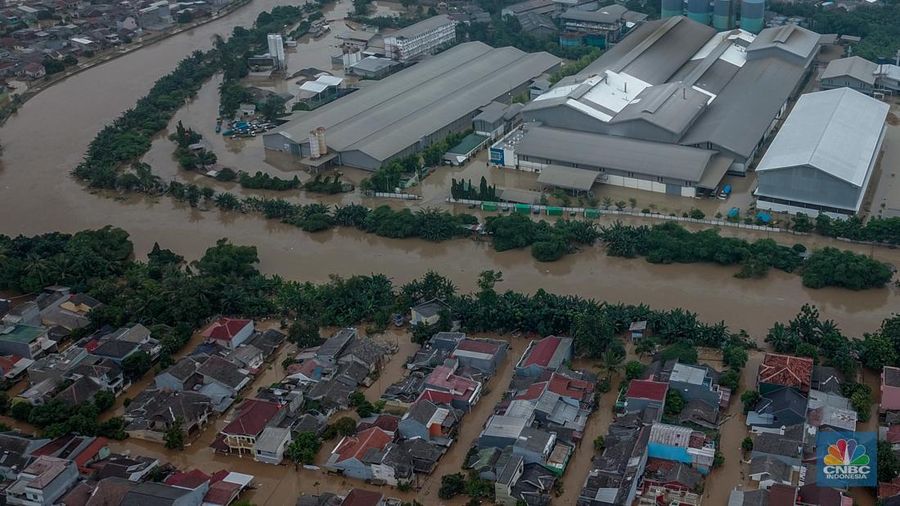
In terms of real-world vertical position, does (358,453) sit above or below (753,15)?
below

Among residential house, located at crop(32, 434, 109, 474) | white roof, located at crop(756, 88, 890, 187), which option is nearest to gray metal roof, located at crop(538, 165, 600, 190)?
white roof, located at crop(756, 88, 890, 187)

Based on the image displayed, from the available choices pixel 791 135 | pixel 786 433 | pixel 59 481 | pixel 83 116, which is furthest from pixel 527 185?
pixel 83 116

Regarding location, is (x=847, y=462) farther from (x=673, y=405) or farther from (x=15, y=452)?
(x=15, y=452)

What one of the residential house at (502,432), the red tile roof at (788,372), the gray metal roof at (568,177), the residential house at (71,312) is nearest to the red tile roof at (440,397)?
A: the residential house at (502,432)

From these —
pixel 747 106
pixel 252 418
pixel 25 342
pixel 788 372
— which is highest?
pixel 747 106

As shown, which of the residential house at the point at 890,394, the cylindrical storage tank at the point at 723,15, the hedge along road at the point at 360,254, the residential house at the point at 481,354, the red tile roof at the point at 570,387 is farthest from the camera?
the cylindrical storage tank at the point at 723,15

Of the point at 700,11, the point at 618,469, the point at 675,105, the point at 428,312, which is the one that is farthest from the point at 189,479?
the point at 700,11

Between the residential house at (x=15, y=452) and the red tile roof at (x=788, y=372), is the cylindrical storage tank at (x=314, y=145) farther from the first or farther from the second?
the red tile roof at (x=788, y=372)
